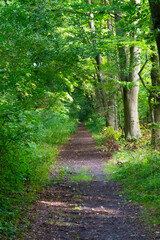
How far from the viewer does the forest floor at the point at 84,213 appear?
14.4 feet

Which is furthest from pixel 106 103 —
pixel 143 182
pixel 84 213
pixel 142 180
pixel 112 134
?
pixel 84 213

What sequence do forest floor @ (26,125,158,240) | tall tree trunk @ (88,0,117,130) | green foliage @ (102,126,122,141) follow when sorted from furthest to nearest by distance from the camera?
tall tree trunk @ (88,0,117,130), green foliage @ (102,126,122,141), forest floor @ (26,125,158,240)

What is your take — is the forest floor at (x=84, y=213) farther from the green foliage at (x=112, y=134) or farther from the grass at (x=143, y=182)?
the green foliage at (x=112, y=134)

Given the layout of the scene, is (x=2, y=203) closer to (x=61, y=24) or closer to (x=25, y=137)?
(x=25, y=137)

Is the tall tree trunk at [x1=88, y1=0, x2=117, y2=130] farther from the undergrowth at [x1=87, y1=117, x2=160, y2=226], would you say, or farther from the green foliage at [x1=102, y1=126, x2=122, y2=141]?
the undergrowth at [x1=87, y1=117, x2=160, y2=226]

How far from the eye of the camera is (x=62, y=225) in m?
4.76

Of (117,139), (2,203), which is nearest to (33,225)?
(2,203)

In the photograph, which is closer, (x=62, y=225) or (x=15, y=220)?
(x=15, y=220)

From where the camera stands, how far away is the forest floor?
4.40 m

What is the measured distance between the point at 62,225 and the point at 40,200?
4.58 ft

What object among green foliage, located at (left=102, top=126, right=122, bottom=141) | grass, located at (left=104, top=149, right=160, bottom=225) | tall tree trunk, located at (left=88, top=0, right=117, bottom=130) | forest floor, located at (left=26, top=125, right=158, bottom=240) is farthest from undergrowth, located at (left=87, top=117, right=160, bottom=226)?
tall tree trunk, located at (left=88, top=0, right=117, bottom=130)

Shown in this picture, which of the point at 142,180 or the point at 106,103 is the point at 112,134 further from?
the point at 142,180

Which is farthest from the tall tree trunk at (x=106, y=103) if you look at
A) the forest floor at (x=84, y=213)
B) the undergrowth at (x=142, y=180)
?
the forest floor at (x=84, y=213)

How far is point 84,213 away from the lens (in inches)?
216
